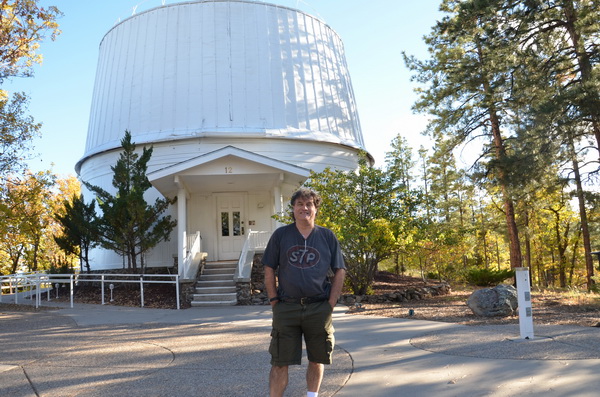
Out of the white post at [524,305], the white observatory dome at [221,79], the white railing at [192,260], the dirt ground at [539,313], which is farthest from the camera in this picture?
the white observatory dome at [221,79]

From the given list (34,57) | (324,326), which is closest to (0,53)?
(34,57)

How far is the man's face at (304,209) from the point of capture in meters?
3.90

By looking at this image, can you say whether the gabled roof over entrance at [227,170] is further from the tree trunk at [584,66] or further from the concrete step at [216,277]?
the tree trunk at [584,66]

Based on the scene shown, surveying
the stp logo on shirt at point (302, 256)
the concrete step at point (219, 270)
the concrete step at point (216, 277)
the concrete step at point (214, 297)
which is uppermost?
the stp logo on shirt at point (302, 256)

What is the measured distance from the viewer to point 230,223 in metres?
18.4

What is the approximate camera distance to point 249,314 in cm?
1099

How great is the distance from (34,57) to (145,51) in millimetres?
6988

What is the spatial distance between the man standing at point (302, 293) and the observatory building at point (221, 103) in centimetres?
1294

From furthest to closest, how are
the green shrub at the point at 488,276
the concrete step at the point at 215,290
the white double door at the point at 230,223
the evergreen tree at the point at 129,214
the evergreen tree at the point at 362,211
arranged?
1. the green shrub at the point at 488,276
2. the white double door at the point at 230,223
3. the evergreen tree at the point at 129,214
4. the concrete step at the point at 215,290
5. the evergreen tree at the point at 362,211

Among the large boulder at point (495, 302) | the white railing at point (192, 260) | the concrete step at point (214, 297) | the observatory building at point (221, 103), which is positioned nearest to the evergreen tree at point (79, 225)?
the observatory building at point (221, 103)

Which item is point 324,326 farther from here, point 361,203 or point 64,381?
point 361,203

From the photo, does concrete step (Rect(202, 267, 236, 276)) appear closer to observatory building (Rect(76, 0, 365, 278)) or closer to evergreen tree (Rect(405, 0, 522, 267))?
observatory building (Rect(76, 0, 365, 278))

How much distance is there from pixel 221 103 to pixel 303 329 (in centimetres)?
1668

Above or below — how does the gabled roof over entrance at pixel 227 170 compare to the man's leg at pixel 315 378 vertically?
above
